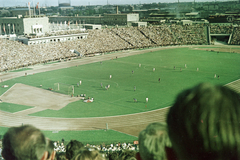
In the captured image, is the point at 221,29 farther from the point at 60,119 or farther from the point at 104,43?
the point at 60,119

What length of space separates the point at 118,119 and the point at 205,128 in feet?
84.8

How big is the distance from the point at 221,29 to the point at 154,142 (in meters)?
93.7

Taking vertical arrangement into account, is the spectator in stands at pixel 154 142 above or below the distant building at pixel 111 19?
below

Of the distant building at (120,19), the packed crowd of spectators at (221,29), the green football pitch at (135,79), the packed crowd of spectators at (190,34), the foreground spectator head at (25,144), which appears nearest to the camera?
the foreground spectator head at (25,144)

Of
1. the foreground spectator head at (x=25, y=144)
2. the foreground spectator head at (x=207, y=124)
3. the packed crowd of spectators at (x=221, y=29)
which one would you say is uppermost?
the foreground spectator head at (x=207, y=124)

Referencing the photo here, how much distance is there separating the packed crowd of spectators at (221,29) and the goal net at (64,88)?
2466 inches

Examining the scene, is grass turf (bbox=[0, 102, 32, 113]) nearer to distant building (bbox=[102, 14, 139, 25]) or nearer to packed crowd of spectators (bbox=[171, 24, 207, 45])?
packed crowd of spectators (bbox=[171, 24, 207, 45])

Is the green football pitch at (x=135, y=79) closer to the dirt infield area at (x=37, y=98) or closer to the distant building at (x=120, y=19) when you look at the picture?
the dirt infield area at (x=37, y=98)

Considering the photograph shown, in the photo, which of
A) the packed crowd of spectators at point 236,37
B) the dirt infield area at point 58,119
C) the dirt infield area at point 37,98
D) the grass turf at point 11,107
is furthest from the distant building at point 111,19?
the grass turf at point 11,107

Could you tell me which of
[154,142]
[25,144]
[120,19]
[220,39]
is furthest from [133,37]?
[154,142]

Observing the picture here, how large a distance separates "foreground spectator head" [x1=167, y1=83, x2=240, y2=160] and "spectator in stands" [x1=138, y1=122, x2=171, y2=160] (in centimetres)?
37

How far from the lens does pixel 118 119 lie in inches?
1080

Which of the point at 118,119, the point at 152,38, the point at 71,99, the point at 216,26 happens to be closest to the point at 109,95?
the point at 71,99

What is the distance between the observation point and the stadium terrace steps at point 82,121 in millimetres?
25906
